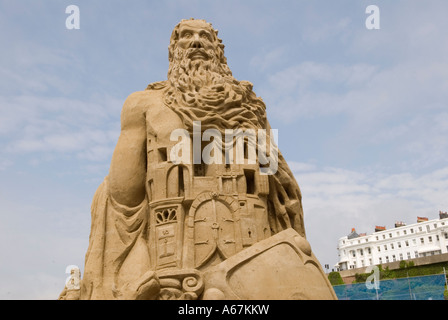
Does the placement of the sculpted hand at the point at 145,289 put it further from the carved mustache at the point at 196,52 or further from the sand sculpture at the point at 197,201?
the carved mustache at the point at 196,52

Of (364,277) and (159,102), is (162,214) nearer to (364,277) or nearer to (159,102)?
(159,102)

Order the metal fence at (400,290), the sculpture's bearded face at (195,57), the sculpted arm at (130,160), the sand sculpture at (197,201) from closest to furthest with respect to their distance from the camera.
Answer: the sand sculpture at (197,201)
the sculpted arm at (130,160)
the sculpture's bearded face at (195,57)
the metal fence at (400,290)

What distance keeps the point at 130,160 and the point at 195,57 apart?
1.79m

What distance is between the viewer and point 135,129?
22.4 feet

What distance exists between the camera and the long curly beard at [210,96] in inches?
248

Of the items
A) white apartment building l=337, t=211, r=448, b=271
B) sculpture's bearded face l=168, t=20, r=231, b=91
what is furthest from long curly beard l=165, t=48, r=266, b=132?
white apartment building l=337, t=211, r=448, b=271

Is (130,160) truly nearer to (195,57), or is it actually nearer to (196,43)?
(195,57)

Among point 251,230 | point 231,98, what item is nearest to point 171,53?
point 231,98

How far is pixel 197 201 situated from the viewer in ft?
19.1

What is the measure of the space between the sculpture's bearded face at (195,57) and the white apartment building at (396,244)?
43155 millimetres

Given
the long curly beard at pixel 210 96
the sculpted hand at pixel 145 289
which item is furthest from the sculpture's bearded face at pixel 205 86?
the sculpted hand at pixel 145 289
